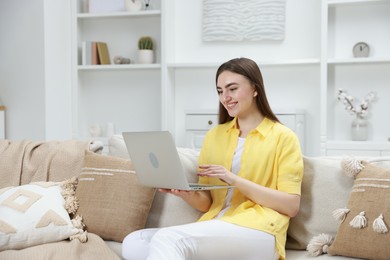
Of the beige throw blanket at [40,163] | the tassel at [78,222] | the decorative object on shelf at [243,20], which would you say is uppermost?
the decorative object on shelf at [243,20]

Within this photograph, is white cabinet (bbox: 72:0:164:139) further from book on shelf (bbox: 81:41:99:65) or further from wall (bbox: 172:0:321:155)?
wall (bbox: 172:0:321:155)

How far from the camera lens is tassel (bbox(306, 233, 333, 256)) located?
2.06 m

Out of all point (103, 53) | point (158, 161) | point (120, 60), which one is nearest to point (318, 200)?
point (158, 161)

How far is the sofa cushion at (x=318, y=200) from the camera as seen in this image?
6.99 ft

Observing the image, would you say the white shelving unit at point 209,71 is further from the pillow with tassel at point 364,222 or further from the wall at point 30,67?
the pillow with tassel at point 364,222

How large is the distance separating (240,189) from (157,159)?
1.03ft

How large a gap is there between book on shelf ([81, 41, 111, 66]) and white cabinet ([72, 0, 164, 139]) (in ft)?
0.19

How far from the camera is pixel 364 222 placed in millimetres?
1932

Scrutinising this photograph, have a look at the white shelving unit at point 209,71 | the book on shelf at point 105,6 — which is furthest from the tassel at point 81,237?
the book on shelf at point 105,6

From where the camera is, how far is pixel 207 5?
189 inches

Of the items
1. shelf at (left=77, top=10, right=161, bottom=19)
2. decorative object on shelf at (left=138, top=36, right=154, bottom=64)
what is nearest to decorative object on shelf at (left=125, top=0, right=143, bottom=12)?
shelf at (left=77, top=10, right=161, bottom=19)

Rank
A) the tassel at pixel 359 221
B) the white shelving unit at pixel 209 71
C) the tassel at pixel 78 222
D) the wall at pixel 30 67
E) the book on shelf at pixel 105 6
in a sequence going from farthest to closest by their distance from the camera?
the book on shelf at pixel 105 6
the wall at pixel 30 67
the white shelving unit at pixel 209 71
the tassel at pixel 78 222
the tassel at pixel 359 221

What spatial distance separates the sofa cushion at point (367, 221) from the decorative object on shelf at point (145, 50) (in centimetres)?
308

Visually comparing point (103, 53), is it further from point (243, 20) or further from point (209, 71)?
point (243, 20)
